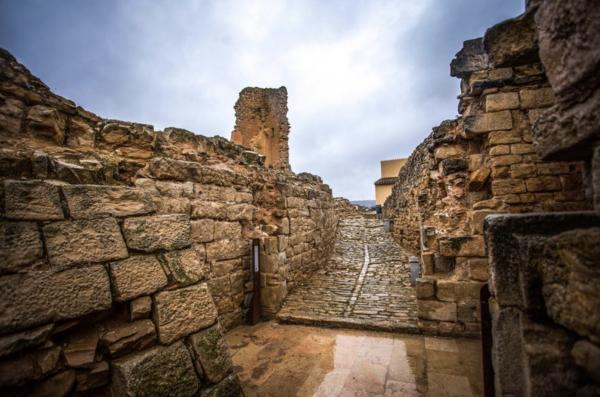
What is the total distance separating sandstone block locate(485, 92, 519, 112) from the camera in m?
3.42

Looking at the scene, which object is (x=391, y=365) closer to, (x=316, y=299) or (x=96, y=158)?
(x=316, y=299)

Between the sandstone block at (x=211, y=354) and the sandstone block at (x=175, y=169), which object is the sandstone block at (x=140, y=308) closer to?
the sandstone block at (x=211, y=354)

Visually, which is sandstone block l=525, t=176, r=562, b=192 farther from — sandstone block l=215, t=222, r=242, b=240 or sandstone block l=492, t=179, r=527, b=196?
sandstone block l=215, t=222, r=242, b=240

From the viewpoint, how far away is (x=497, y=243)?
1305 mm

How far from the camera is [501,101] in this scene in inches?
136

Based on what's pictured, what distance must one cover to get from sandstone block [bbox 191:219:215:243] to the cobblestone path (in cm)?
189

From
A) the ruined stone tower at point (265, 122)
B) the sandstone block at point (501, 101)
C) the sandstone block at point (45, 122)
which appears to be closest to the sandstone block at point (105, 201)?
the sandstone block at point (45, 122)

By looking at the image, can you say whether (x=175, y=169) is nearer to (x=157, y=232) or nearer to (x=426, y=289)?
(x=157, y=232)

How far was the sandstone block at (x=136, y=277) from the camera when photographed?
1432 mm

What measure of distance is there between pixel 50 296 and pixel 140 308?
1.30 ft

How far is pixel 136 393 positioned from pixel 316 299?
170 inches

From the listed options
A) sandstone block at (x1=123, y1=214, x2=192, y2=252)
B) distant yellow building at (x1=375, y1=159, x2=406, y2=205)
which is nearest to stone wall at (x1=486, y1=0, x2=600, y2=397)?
sandstone block at (x1=123, y1=214, x2=192, y2=252)

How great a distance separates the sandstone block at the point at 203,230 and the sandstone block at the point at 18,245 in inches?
96.2

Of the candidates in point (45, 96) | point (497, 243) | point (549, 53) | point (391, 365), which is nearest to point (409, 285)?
point (391, 365)
